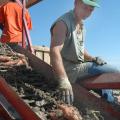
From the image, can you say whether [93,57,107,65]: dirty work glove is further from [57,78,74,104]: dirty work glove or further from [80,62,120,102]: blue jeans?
[57,78,74,104]: dirty work glove

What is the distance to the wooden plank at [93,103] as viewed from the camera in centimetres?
424

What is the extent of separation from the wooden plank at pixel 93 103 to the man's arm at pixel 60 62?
0.24 meters

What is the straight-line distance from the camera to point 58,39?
4.46 m

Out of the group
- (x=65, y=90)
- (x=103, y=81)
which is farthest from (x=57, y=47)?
(x=103, y=81)

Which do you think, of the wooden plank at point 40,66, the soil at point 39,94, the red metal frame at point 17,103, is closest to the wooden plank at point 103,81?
the soil at point 39,94

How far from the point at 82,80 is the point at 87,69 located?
0.15 meters

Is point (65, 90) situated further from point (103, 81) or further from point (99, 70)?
point (99, 70)

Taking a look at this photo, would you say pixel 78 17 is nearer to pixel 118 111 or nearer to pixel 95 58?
pixel 95 58

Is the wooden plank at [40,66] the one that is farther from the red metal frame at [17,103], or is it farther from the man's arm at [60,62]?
the red metal frame at [17,103]

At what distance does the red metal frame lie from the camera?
11.8 feet

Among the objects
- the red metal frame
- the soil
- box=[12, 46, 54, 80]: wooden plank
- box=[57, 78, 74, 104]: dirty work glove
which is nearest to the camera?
the red metal frame

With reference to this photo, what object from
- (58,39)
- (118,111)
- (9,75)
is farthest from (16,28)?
(118,111)

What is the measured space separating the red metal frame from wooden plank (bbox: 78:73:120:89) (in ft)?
3.39

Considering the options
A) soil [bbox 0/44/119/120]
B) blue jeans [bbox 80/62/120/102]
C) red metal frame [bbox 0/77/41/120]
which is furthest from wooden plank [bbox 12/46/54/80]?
red metal frame [bbox 0/77/41/120]
